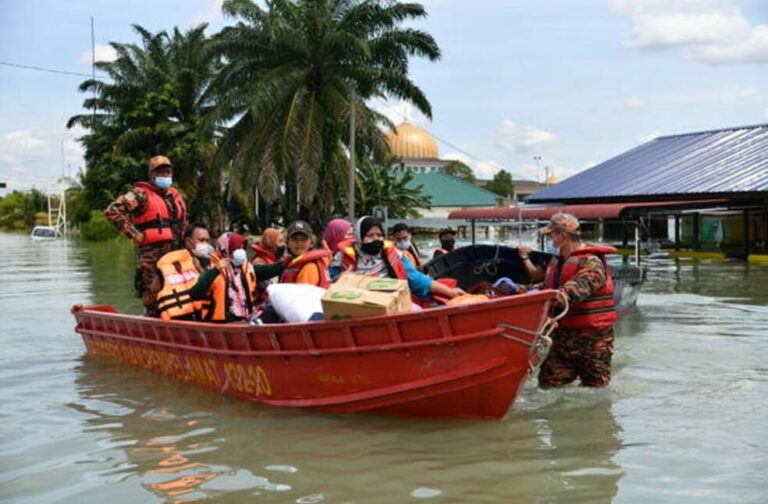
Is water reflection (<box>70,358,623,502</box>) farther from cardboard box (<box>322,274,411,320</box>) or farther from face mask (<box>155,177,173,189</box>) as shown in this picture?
face mask (<box>155,177,173,189</box>)

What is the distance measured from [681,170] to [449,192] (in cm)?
4177

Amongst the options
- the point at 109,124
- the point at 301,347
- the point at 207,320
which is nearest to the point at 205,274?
the point at 207,320

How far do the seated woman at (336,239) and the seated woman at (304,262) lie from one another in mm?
79

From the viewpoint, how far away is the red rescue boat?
271 inches

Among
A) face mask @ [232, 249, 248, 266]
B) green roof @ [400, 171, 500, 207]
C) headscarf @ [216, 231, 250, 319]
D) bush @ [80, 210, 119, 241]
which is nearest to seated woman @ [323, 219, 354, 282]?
face mask @ [232, 249, 248, 266]

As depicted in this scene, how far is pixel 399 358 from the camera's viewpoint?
7195 millimetres

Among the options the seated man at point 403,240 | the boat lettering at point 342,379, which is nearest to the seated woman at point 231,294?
the boat lettering at point 342,379

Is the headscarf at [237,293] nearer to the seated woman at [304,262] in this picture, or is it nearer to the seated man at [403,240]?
the seated woman at [304,262]

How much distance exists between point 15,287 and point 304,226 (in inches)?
670

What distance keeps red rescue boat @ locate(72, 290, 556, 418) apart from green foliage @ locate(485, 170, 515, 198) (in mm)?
103308

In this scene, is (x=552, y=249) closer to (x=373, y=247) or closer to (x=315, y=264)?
(x=315, y=264)

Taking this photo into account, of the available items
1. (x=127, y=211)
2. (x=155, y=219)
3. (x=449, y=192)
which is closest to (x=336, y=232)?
(x=155, y=219)

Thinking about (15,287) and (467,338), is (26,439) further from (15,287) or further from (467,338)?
(15,287)

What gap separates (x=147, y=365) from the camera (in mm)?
10156
